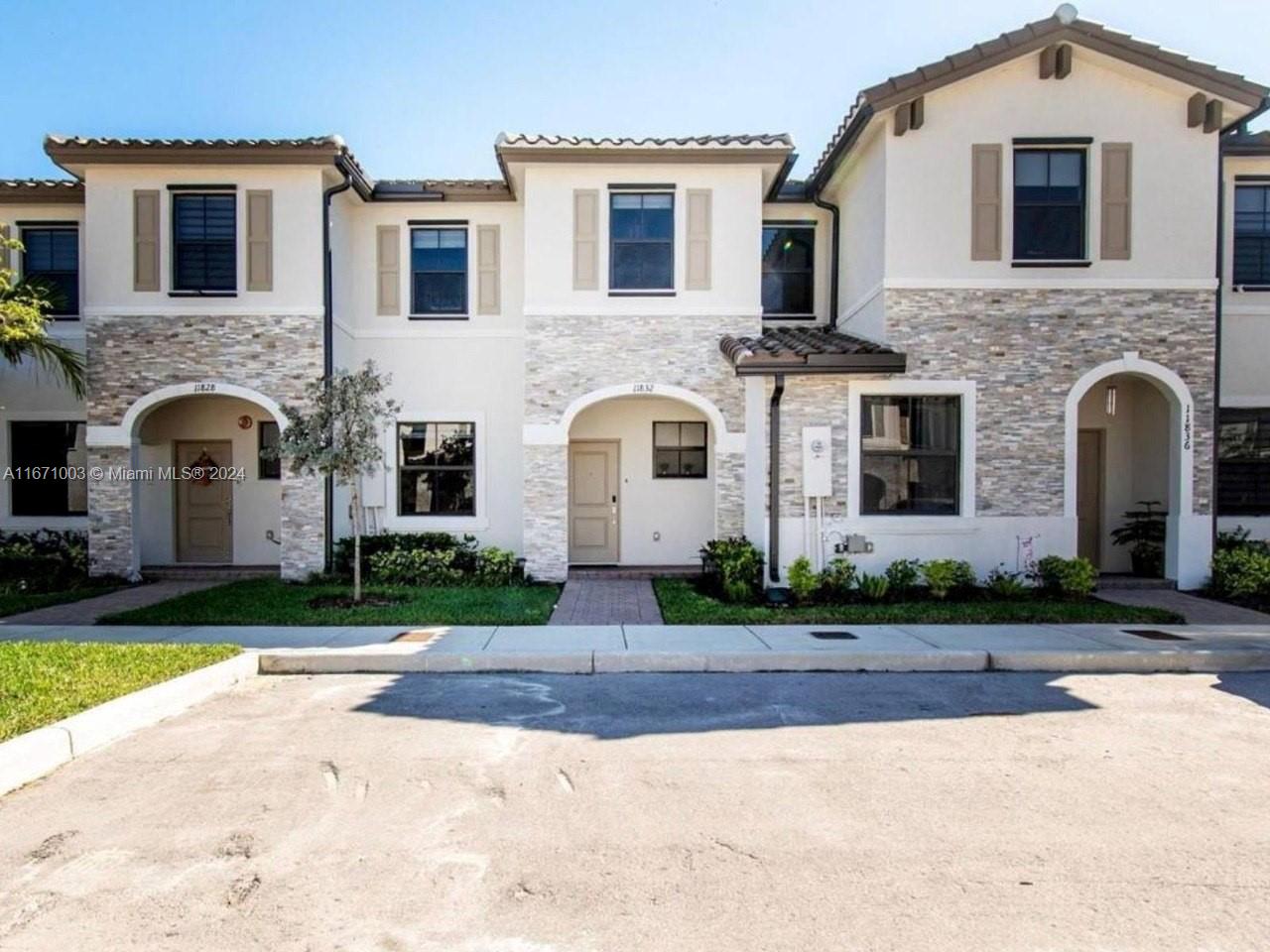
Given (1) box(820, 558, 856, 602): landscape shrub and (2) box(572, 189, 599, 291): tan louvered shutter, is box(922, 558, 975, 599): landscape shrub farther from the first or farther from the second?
(2) box(572, 189, 599, 291): tan louvered shutter

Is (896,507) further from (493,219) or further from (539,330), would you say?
(493,219)

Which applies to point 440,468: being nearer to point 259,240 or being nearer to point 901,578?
point 259,240

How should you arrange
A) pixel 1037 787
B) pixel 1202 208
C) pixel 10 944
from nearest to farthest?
1. pixel 10 944
2. pixel 1037 787
3. pixel 1202 208

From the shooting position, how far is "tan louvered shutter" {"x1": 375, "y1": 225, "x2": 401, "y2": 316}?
45.0 feet

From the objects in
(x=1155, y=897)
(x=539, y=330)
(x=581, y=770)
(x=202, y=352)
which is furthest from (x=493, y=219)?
(x=1155, y=897)

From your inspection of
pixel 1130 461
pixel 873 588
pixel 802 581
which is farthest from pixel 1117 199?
pixel 802 581

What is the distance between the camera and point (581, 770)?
4922 mm

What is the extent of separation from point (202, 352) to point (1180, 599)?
15.8 metres

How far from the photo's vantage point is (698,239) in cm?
→ 1244

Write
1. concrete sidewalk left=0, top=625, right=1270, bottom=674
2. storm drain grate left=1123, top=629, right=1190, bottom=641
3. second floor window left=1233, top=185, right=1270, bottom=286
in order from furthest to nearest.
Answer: second floor window left=1233, top=185, right=1270, bottom=286, storm drain grate left=1123, top=629, right=1190, bottom=641, concrete sidewalk left=0, top=625, right=1270, bottom=674

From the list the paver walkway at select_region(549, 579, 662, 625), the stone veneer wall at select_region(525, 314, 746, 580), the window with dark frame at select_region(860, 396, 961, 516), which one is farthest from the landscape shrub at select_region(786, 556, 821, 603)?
the stone veneer wall at select_region(525, 314, 746, 580)

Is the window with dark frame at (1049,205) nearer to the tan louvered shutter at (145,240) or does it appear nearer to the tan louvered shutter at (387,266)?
the tan louvered shutter at (387,266)

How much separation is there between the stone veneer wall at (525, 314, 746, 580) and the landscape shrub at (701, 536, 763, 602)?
2.53ft

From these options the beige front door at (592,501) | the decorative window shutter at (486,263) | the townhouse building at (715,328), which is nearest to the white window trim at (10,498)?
the townhouse building at (715,328)
